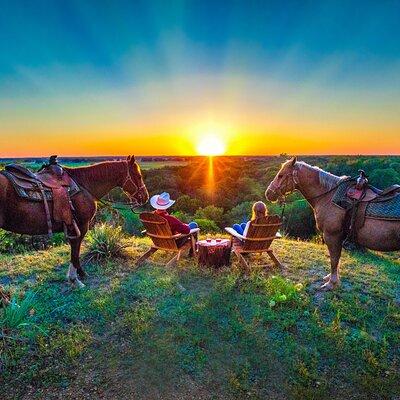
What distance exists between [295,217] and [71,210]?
68.2 ft

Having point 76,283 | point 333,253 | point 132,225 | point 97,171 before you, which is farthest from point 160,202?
point 132,225

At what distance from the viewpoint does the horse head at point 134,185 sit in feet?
21.9

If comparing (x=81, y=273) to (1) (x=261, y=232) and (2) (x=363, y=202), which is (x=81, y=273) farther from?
(2) (x=363, y=202)

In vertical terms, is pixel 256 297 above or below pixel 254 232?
below

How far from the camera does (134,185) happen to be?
6.75m

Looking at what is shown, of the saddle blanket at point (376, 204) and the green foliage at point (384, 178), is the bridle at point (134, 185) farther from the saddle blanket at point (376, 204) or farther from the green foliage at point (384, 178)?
the green foliage at point (384, 178)

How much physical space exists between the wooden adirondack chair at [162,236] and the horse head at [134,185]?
319 mm

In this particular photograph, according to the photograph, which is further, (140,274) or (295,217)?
(295,217)

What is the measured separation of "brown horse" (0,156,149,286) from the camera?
5273mm

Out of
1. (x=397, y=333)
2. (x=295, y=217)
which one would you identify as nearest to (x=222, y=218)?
(x=295, y=217)

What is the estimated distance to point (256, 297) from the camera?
5660 mm

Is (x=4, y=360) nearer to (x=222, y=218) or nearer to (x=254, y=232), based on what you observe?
(x=254, y=232)

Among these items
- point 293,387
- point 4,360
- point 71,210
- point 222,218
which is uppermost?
point 71,210

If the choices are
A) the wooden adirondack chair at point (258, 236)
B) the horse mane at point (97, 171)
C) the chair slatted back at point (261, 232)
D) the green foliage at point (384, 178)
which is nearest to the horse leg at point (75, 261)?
the horse mane at point (97, 171)
